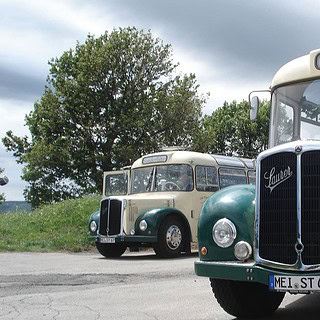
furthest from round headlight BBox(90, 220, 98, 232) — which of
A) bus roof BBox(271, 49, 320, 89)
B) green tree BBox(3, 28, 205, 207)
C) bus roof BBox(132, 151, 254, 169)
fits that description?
green tree BBox(3, 28, 205, 207)

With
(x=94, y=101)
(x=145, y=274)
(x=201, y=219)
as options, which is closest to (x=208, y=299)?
(x=201, y=219)

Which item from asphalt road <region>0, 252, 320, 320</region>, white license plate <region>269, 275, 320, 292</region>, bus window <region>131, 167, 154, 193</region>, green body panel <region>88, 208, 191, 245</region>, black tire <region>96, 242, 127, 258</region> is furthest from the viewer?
bus window <region>131, 167, 154, 193</region>

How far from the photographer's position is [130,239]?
47.5ft

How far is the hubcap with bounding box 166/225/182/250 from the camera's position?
1448cm

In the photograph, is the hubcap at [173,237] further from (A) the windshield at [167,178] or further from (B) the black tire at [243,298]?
(B) the black tire at [243,298]

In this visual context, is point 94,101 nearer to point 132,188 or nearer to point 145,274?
point 132,188

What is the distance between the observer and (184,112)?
3459 cm

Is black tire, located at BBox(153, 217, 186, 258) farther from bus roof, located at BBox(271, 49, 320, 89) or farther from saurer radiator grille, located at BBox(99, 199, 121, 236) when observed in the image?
bus roof, located at BBox(271, 49, 320, 89)

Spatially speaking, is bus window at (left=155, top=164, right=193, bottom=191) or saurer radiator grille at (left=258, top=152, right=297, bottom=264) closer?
saurer radiator grille at (left=258, top=152, right=297, bottom=264)

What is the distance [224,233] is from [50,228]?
15946 mm

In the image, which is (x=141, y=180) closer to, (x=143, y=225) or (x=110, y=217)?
(x=110, y=217)

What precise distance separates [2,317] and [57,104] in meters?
28.2

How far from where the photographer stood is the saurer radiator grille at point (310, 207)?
17.3 feet

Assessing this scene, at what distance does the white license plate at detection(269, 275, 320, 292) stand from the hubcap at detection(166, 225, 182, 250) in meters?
9.18
